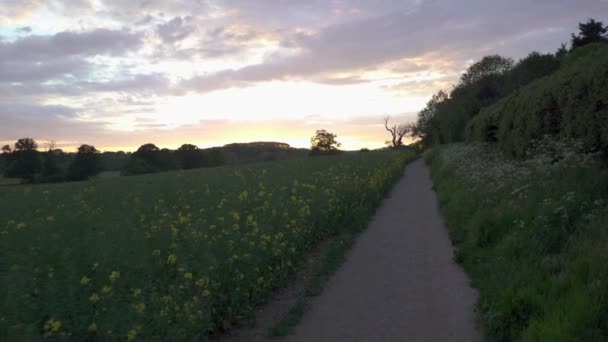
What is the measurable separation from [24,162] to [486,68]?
49.0 metres

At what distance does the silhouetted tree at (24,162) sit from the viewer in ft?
82.5

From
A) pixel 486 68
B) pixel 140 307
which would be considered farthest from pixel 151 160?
pixel 140 307

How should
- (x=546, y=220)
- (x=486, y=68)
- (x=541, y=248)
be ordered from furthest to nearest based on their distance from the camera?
(x=486, y=68), (x=546, y=220), (x=541, y=248)

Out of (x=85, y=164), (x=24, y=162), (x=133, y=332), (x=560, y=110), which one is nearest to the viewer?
(x=133, y=332)

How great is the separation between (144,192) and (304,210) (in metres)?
7.29

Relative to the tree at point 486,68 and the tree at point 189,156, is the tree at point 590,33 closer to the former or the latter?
the tree at point 486,68

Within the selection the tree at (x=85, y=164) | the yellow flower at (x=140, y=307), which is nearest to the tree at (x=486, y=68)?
the tree at (x=85, y=164)

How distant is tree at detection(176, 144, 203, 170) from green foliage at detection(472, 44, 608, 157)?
46.7 meters

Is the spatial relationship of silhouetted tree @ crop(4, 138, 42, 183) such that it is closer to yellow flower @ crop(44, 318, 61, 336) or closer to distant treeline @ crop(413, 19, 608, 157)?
distant treeline @ crop(413, 19, 608, 157)

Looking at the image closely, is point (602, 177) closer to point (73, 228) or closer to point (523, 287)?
point (523, 287)

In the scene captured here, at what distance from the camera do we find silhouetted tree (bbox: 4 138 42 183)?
990 inches

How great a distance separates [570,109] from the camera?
8953 millimetres

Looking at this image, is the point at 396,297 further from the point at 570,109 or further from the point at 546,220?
the point at 570,109

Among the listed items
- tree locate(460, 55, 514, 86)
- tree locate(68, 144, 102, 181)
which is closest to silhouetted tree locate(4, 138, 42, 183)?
tree locate(68, 144, 102, 181)
